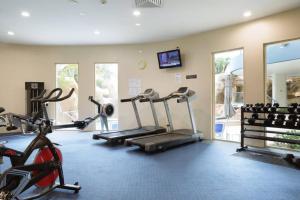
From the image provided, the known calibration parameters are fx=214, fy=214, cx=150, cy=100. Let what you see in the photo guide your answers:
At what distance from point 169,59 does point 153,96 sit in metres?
1.31

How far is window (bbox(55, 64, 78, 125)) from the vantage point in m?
7.64

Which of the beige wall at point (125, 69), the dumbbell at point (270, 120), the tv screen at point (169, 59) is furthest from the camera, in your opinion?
the tv screen at point (169, 59)

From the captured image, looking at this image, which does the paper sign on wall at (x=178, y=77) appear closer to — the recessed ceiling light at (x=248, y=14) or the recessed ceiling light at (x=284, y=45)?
the recessed ceiling light at (x=248, y=14)

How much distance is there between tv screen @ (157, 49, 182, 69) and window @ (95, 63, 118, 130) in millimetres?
1755

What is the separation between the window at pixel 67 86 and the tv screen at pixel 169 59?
3094 mm

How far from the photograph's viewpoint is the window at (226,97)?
19.7 feet

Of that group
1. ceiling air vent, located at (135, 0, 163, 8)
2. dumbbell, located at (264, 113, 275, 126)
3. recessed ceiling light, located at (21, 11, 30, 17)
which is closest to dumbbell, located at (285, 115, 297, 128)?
dumbbell, located at (264, 113, 275, 126)

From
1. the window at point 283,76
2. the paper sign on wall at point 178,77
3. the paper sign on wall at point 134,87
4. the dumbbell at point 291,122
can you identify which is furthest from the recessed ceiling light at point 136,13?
the dumbbell at point 291,122

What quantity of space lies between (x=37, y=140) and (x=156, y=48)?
5423 millimetres

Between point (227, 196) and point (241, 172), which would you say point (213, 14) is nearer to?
point (241, 172)

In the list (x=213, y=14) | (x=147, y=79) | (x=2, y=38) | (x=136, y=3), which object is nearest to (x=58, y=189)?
(x=136, y=3)

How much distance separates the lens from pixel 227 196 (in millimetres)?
2656

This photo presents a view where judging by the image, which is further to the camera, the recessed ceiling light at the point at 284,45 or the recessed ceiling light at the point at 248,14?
the recessed ceiling light at the point at 284,45

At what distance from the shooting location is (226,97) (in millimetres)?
6160
